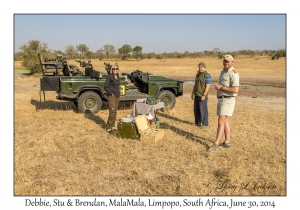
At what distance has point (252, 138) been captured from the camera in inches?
270

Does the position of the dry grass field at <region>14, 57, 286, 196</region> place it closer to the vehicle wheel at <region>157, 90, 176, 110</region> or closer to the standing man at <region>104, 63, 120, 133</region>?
the standing man at <region>104, 63, 120, 133</region>

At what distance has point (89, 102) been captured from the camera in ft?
30.1

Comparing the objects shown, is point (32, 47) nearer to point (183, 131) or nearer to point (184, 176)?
point (183, 131)

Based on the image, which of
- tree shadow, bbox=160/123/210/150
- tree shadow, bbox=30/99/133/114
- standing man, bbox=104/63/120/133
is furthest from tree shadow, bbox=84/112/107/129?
tree shadow, bbox=160/123/210/150

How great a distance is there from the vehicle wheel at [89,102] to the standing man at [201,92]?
10.2 feet

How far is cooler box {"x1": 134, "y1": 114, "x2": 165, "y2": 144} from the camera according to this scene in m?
6.40

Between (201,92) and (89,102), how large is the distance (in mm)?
3565

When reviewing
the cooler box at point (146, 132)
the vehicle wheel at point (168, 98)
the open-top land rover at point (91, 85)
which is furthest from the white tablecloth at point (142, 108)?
the vehicle wheel at point (168, 98)

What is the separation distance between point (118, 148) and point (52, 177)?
1.54 meters

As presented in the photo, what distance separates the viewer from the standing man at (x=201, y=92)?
24.5 ft

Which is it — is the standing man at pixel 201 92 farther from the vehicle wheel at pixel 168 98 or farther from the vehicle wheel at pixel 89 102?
the vehicle wheel at pixel 89 102

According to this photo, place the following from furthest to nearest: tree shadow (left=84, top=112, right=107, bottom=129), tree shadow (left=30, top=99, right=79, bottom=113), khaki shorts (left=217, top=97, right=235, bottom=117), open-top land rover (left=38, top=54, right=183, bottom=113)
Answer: tree shadow (left=30, top=99, right=79, bottom=113) → open-top land rover (left=38, top=54, right=183, bottom=113) → tree shadow (left=84, top=112, right=107, bottom=129) → khaki shorts (left=217, top=97, right=235, bottom=117)

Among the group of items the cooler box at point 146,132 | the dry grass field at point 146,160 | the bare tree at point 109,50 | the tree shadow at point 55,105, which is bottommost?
the dry grass field at point 146,160

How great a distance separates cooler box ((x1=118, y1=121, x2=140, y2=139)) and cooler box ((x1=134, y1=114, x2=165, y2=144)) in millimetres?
121
